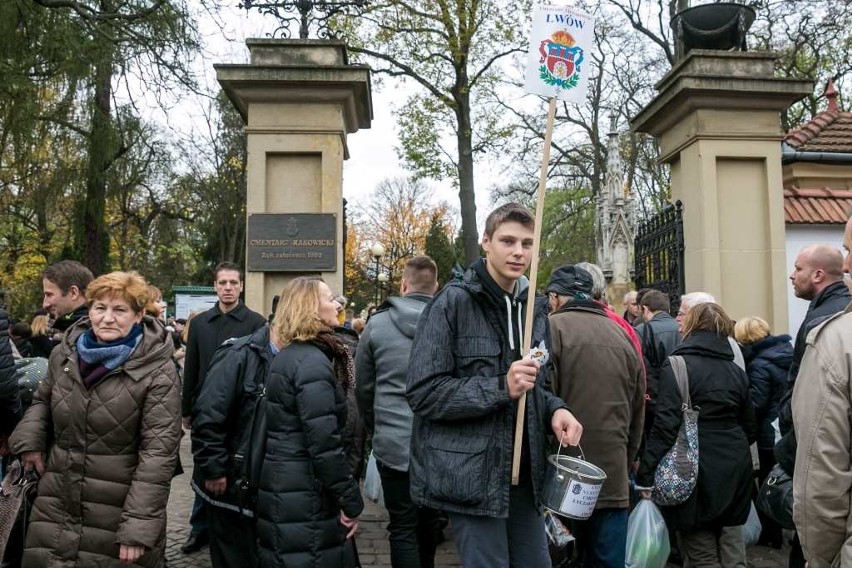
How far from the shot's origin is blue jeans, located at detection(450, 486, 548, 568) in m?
2.74

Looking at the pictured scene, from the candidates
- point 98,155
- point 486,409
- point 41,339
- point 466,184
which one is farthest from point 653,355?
point 466,184

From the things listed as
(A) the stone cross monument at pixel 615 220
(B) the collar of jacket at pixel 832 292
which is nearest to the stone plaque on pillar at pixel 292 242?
(B) the collar of jacket at pixel 832 292

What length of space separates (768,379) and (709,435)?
1056 mm

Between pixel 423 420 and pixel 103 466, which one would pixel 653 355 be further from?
pixel 103 466

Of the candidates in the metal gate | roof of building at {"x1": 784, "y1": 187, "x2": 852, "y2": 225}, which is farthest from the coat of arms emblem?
roof of building at {"x1": 784, "y1": 187, "x2": 852, "y2": 225}

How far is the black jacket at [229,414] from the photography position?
3.64m

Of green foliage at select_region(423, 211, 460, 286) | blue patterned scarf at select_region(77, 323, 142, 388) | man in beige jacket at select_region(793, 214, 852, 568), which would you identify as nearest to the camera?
man in beige jacket at select_region(793, 214, 852, 568)

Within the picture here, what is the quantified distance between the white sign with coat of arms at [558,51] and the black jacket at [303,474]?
1.70 metres

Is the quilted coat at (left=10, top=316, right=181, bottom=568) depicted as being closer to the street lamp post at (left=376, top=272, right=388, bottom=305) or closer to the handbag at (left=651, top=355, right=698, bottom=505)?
the handbag at (left=651, top=355, right=698, bottom=505)

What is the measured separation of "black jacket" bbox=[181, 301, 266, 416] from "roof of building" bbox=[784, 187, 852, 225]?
18.9 ft

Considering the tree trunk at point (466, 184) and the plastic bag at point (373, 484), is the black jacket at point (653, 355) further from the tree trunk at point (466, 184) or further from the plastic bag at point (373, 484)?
the tree trunk at point (466, 184)

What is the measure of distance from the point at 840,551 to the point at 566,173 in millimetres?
29456

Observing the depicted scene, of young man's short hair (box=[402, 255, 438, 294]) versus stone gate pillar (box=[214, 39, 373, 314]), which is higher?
stone gate pillar (box=[214, 39, 373, 314])

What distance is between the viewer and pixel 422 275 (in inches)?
180
